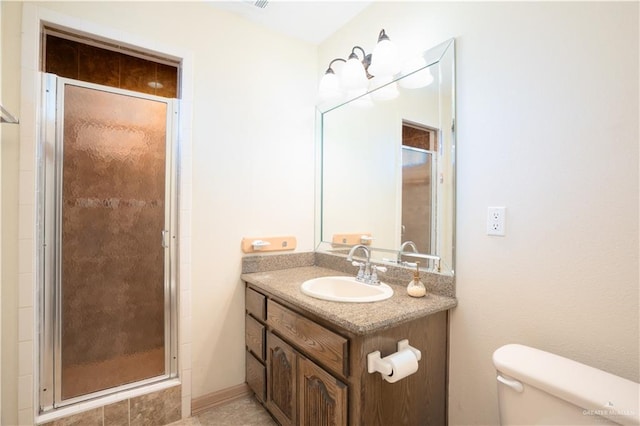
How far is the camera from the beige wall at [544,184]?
0.91 meters

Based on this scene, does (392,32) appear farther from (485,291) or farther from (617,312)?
(617,312)

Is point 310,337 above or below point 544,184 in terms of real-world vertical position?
below

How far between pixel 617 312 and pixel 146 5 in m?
2.47

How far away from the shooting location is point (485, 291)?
124 centimetres

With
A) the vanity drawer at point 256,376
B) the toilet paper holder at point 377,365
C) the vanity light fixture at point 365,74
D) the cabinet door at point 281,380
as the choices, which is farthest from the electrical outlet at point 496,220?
the vanity drawer at point 256,376

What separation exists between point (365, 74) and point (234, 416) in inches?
83.7

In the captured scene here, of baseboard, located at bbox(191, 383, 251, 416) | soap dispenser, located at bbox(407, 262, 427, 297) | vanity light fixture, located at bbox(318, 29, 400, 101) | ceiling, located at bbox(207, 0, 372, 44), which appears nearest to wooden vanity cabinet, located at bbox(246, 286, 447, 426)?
soap dispenser, located at bbox(407, 262, 427, 297)

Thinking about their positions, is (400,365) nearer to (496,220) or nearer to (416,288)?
(416,288)

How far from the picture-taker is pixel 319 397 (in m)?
1.22

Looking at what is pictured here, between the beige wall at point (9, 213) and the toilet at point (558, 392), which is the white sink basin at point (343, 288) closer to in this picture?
the toilet at point (558, 392)

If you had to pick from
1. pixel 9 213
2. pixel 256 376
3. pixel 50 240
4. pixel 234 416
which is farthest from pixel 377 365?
pixel 9 213

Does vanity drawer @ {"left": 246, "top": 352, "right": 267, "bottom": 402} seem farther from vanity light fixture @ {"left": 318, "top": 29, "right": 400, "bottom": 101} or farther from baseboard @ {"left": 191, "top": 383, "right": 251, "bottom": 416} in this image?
vanity light fixture @ {"left": 318, "top": 29, "right": 400, "bottom": 101}

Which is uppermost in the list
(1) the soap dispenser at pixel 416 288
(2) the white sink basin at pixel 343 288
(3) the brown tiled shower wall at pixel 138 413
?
(1) the soap dispenser at pixel 416 288

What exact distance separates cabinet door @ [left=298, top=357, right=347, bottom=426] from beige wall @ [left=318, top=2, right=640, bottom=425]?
586 millimetres
